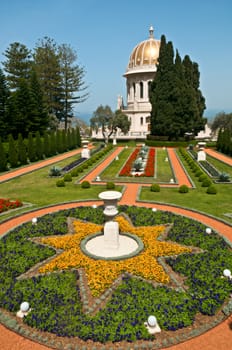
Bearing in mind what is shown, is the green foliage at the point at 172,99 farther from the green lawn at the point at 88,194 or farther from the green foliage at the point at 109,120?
the green lawn at the point at 88,194

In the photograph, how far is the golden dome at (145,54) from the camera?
7381 cm

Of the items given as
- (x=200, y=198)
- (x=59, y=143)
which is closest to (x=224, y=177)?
(x=200, y=198)

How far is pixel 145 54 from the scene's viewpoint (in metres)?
74.4

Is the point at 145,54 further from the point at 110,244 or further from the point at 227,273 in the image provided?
the point at 227,273

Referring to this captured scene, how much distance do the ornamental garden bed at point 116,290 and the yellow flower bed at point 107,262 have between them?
0.09 ft

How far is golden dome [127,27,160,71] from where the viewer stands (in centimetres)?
7381

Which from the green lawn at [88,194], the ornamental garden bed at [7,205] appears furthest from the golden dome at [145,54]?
the ornamental garden bed at [7,205]

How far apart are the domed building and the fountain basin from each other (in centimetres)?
6313

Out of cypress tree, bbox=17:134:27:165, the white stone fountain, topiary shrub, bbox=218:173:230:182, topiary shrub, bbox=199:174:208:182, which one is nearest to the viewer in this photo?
the white stone fountain

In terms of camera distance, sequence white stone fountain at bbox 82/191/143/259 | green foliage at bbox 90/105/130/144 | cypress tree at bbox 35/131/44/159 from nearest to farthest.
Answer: white stone fountain at bbox 82/191/143/259 < cypress tree at bbox 35/131/44/159 < green foliage at bbox 90/105/130/144

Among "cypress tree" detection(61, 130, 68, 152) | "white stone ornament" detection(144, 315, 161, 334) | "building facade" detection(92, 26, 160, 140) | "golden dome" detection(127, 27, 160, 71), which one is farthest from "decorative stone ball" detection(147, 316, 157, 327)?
"golden dome" detection(127, 27, 160, 71)

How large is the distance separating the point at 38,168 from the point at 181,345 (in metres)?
24.6

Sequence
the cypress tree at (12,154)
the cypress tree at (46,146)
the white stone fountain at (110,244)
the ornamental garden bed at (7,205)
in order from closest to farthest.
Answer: the white stone fountain at (110,244) → the ornamental garden bed at (7,205) → the cypress tree at (12,154) → the cypress tree at (46,146)

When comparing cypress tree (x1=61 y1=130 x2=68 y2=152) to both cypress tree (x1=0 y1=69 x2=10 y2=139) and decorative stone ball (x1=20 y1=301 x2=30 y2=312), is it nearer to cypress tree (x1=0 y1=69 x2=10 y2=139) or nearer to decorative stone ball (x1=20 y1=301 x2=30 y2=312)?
cypress tree (x1=0 y1=69 x2=10 y2=139)
